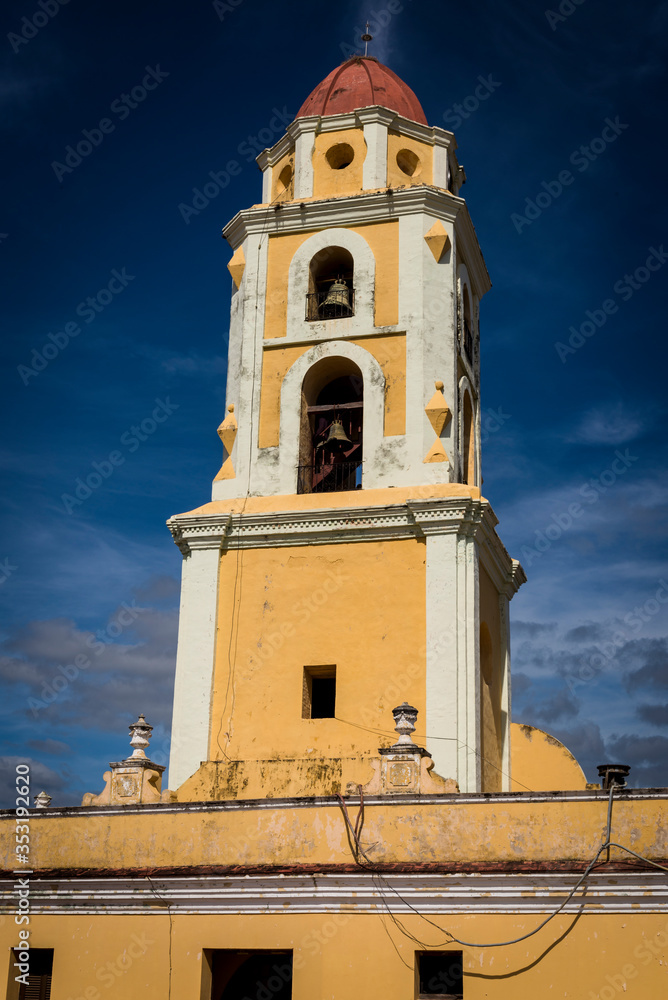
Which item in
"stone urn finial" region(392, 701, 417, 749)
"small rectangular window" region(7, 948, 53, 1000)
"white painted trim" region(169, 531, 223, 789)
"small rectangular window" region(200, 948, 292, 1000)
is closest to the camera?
"small rectangular window" region(200, 948, 292, 1000)

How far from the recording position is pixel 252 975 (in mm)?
14016

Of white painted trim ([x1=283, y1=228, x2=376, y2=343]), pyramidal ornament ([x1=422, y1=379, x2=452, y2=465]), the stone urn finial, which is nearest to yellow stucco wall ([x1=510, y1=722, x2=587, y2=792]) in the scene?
the stone urn finial

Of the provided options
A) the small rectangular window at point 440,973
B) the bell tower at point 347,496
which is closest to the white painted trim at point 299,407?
the bell tower at point 347,496

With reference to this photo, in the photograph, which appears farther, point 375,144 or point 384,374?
point 375,144

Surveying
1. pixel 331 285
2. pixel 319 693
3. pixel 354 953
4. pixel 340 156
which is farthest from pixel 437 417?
pixel 354 953

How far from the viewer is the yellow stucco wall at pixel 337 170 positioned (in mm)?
19297

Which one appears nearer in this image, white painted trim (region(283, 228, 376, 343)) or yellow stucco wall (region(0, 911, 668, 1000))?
yellow stucco wall (region(0, 911, 668, 1000))

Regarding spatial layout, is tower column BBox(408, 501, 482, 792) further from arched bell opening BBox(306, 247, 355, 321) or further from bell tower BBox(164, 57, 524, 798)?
arched bell opening BBox(306, 247, 355, 321)

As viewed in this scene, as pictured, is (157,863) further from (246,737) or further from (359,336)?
(359,336)

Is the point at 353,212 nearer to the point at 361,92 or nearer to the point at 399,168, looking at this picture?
the point at 399,168

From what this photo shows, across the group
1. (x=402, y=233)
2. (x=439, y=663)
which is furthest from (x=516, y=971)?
(x=402, y=233)

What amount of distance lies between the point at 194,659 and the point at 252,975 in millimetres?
4403

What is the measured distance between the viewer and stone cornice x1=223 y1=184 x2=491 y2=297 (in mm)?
18578

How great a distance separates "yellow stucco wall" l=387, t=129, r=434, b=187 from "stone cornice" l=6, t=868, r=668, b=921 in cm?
1159
